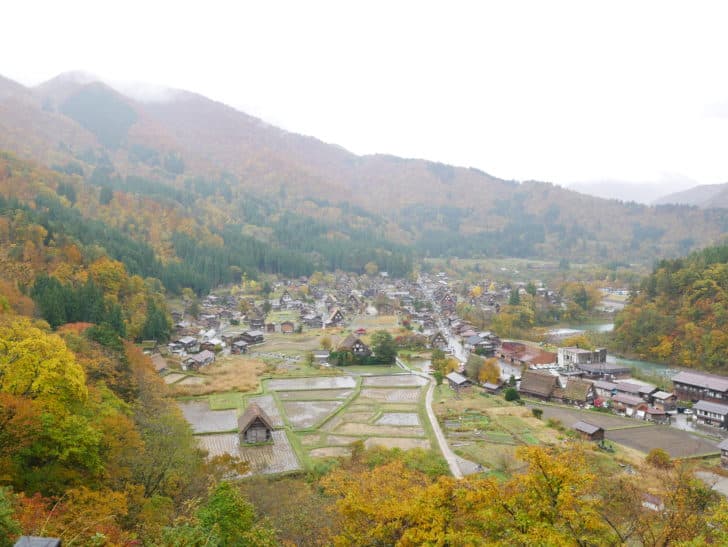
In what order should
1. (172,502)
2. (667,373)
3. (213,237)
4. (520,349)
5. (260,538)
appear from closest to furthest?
(260,538) → (172,502) → (667,373) → (520,349) → (213,237)

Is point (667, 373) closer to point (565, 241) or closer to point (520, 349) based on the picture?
point (520, 349)

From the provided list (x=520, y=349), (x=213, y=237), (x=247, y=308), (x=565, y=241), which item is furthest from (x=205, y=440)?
(x=565, y=241)

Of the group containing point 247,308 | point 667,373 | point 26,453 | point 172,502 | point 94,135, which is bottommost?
point 247,308

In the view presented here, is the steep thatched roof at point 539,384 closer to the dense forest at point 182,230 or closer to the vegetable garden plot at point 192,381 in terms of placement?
the vegetable garden plot at point 192,381

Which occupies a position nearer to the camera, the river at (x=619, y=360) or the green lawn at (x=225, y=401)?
the green lawn at (x=225, y=401)

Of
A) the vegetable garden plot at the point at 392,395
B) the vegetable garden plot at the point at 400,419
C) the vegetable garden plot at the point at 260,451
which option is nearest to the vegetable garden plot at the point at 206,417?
the vegetable garden plot at the point at 260,451
